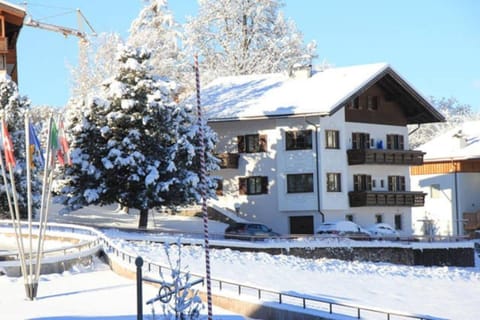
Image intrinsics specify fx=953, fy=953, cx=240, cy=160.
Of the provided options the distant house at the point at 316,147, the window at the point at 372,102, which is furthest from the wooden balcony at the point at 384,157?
the window at the point at 372,102

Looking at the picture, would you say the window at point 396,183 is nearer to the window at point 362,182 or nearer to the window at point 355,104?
the window at point 362,182

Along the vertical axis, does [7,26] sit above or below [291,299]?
above

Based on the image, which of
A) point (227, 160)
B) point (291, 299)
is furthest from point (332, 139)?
point (291, 299)

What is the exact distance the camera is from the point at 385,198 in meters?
58.8

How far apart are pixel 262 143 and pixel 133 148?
12370 mm

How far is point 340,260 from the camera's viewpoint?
42.6 meters

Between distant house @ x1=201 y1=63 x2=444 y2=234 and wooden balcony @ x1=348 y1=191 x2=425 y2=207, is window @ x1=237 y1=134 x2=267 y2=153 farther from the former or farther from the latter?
wooden balcony @ x1=348 y1=191 x2=425 y2=207

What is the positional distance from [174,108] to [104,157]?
4.45 metres

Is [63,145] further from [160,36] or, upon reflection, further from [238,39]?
[160,36]

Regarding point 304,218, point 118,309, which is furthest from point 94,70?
point 118,309

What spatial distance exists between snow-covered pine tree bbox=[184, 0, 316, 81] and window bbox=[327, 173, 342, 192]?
54.1ft

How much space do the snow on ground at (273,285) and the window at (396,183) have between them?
60.9 feet

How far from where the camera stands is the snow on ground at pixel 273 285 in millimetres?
22141

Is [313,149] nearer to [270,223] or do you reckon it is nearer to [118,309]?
[270,223]
